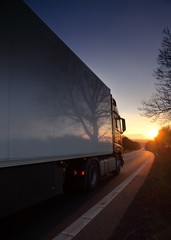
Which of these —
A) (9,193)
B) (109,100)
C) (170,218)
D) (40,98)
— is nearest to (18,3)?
(40,98)

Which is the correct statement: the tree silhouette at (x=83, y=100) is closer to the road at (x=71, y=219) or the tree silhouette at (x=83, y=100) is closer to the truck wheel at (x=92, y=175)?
the truck wheel at (x=92, y=175)

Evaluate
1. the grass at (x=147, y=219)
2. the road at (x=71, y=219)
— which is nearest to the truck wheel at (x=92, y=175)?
the road at (x=71, y=219)

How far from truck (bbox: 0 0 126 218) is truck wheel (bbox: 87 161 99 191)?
0.27 ft

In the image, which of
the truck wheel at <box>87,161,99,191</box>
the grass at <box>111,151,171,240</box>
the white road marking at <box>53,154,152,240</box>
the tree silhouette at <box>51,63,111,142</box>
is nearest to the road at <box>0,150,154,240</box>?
the white road marking at <box>53,154,152,240</box>

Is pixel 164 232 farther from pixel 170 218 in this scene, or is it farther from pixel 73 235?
pixel 73 235

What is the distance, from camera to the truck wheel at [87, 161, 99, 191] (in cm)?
631

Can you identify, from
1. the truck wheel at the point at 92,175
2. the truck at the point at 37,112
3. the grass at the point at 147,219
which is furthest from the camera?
the truck wheel at the point at 92,175

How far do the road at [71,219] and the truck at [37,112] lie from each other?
0.48 meters

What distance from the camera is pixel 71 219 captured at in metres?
4.01

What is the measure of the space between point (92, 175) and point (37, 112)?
381 centimetres

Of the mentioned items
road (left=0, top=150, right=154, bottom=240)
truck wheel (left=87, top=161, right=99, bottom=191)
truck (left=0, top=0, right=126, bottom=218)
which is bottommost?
road (left=0, top=150, right=154, bottom=240)

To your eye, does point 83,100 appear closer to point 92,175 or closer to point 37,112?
point 37,112

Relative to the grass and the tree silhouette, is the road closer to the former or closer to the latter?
the grass

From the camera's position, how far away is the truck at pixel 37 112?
315cm
